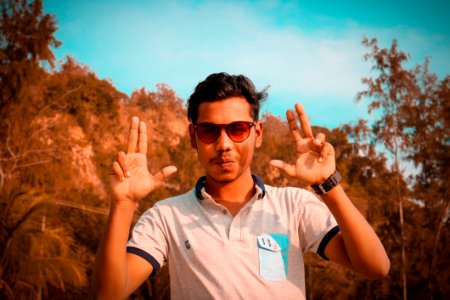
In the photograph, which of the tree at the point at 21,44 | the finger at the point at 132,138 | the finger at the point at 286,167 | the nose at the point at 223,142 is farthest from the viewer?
the tree at the point at 21,44

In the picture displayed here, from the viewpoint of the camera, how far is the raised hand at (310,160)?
5.67ft

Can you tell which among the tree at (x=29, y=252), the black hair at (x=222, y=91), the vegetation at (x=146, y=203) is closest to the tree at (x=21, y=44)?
the vegetation at (x=146, y=203)

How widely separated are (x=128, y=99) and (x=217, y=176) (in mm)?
40673

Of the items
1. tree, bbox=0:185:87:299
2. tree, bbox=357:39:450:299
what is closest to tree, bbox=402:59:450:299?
tree, bbox=357:39:450:299

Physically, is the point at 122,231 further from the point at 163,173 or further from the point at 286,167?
the point at 286,167

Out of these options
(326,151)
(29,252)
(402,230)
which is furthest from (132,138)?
(402,230)

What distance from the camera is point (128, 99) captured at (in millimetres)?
40656

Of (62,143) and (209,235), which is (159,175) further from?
(62,143)

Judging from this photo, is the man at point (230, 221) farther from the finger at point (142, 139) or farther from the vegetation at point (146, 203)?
the vegetation at point (146, 203)

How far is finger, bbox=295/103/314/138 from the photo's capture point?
1.83 meters

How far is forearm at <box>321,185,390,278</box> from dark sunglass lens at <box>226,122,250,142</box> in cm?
59

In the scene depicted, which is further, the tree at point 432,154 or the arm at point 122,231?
the tree at point 432,154

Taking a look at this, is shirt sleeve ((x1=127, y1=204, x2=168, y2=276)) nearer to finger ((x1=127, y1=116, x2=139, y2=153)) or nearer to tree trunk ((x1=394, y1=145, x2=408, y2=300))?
finger ((x1=127, y1=116, x2=139, y2=153))

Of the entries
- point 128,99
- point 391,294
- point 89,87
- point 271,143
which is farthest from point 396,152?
point 128,99
